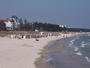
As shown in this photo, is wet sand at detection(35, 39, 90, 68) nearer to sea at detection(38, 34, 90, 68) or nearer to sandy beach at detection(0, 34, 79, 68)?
sea at detection(38, 34, 90, 68)

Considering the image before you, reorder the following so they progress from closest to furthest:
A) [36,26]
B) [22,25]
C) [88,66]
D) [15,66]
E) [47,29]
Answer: [15,66]
[88,66]
[22,25]
[36,26]
[47,29]

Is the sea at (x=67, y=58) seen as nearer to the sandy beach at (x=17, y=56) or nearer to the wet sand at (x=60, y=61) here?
the wet sand at (x=60, y=61)

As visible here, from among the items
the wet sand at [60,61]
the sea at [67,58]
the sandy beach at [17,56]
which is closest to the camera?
the sandy beach at [17,56]

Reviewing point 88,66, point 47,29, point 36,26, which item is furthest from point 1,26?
point 88,66

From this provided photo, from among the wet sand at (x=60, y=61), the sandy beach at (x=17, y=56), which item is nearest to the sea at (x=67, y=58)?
the wet sand at (x=60, y=61)

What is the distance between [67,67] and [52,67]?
104 centimetres

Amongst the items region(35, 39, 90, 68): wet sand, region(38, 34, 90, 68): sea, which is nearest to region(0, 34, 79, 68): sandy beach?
region(35, 39, 90, 68): wet sand

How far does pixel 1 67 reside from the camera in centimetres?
1352

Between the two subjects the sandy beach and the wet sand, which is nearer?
the sandy beach

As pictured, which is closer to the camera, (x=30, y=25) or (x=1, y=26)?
(x=1, y=26)

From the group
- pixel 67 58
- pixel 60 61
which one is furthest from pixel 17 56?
pixel 67 58

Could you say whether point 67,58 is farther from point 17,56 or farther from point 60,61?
point 17,56

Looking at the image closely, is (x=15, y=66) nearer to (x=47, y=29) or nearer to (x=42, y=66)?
(x=42, y=66)

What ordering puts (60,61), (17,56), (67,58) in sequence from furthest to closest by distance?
(67,58) < (17,56) < (60,61)
